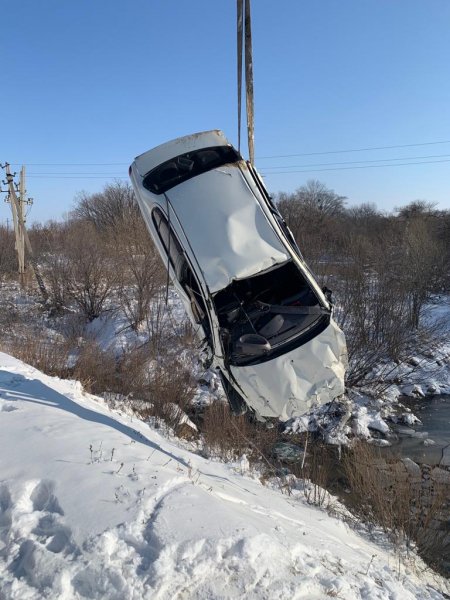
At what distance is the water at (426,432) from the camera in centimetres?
995

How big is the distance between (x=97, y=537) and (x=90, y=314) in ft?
49.1

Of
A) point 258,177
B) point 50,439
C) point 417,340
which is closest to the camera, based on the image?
point 50,439

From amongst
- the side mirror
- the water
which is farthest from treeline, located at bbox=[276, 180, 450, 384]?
the side mirror

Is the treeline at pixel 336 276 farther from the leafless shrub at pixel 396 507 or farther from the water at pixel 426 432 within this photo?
the leafless shrub at pixel 396 507

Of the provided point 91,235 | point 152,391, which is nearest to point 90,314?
point 91,235

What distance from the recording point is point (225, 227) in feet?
15.8

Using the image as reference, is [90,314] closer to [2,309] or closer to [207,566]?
[2,309]

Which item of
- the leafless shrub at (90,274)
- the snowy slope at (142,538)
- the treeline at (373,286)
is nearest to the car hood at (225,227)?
the snowy slope at (142,538)

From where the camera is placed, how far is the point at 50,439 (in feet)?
14.0

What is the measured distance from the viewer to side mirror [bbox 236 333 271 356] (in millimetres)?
4848

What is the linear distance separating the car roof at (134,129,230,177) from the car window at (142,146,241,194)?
54 mm

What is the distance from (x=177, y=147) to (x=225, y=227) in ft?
3.93

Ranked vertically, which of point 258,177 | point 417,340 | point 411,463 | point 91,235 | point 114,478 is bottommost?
point 411,463

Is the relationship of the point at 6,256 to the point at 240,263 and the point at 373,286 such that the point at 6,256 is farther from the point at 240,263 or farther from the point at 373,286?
the point at 240,263
